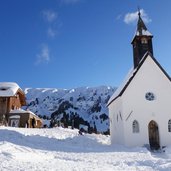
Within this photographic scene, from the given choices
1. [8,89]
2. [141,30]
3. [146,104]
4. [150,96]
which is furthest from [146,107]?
[8,89]

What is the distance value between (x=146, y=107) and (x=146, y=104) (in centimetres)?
30

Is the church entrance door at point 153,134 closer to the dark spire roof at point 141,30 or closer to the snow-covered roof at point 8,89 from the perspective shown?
the dark spire roof at point 141,30

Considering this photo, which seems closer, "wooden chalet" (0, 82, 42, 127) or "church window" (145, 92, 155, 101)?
"church window" (145, 92, 155, 101)

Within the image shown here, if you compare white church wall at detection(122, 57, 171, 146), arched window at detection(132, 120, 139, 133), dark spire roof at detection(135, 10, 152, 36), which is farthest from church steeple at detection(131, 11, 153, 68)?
arched window at detection(132, 120, 139, 133)

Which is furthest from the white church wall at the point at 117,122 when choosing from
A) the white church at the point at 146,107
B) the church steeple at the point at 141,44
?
the church steeple at the point at 141,44

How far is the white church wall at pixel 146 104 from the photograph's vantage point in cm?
3041

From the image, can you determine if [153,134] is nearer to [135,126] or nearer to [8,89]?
[135,126]

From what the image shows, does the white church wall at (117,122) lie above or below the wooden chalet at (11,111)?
below

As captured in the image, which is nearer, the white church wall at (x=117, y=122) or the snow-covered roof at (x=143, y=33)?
the white church wall at (x=117, y=122)

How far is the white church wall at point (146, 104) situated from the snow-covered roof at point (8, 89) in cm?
2704

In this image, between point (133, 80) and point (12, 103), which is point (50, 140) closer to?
point (133, 80)

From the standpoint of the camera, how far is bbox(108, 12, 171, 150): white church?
30.5 meters

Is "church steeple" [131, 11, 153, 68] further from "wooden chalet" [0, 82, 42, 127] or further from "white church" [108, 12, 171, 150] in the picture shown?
"wooden chalet" [0, 82, 42, 127]

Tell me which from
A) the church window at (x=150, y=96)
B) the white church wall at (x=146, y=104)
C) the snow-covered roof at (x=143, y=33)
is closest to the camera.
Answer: the white church wall at (x=146, y=104)
